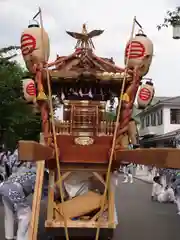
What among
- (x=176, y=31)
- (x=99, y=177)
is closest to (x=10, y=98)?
(x=176, y=31)

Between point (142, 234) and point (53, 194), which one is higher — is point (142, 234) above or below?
below

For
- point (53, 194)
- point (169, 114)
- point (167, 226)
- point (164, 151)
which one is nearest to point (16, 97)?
point (167, 226)

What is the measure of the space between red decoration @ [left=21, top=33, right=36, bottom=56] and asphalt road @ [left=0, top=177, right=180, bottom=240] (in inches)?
138

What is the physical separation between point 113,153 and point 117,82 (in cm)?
146

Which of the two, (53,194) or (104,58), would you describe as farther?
(104,58)

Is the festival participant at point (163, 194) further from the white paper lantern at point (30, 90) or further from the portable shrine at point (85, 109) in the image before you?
the white paper lantern at point (30, 90)

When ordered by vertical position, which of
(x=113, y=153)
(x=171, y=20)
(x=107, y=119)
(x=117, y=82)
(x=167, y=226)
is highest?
(x=171, y=20)

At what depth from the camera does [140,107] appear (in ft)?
29.4

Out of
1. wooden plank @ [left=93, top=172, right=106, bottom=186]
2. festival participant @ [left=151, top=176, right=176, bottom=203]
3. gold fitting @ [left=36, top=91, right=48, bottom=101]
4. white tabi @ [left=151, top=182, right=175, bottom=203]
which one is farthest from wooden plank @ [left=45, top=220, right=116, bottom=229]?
white tabi @ [left=151, top=182, right=175, bottom=203]

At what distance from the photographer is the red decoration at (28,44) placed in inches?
329

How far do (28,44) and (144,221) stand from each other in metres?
5.28

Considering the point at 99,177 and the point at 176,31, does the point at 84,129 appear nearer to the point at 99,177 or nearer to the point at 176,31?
the point at 99,177

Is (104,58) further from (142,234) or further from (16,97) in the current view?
(16,97)

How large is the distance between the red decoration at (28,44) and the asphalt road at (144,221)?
138 inches
